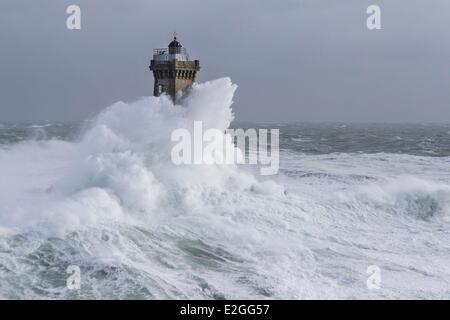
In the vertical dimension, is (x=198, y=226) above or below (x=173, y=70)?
below

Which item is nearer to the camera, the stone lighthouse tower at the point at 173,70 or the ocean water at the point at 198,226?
the ocean water at the point at 198,226

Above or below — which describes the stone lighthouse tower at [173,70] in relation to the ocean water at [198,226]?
above

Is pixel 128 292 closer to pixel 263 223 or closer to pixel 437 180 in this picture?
pixel 263 223

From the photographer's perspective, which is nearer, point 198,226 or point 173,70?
point 198,226

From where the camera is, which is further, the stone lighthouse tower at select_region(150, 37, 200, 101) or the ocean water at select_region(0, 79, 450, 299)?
the stone lighthouse tower at select_region(150, 37, 200, 101)

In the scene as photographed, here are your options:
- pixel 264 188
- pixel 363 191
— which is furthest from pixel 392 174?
pixel 264 188
